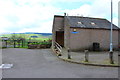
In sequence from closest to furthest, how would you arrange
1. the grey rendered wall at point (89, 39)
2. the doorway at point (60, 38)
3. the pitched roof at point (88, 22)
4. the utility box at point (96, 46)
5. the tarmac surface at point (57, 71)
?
the tarmac surface at point (57, 71) < the grey rendered wall at point (89, 39) < the utility box at point (96, 46) < the pitched roof at point (88, 22) < the doorway at point (60, 38)

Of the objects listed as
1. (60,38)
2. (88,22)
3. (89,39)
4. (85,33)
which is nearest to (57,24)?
(60,38)

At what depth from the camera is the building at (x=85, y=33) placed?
57.6ft

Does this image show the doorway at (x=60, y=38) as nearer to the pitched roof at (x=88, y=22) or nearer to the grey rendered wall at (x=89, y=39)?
the pitched roof at (x=88, y=22)

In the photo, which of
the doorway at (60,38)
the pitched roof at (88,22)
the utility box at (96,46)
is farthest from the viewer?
the doorway at (60,38)

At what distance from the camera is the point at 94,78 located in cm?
674

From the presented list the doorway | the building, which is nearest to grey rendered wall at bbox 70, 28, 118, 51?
the building

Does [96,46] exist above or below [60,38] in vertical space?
below

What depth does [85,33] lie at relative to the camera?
18.0 meters

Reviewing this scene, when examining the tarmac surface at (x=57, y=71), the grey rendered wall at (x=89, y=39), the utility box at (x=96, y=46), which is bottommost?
the tarmac surface at (x=57, y=71)

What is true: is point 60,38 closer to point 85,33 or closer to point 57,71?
point 85,33

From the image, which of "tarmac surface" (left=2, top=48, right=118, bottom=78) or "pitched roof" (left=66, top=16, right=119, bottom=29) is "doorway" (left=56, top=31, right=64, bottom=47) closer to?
"pitched roof" (left=66, top=16, right=119, bottom=29)

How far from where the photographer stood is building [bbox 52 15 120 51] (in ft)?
57.6

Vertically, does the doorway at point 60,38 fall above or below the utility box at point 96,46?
above

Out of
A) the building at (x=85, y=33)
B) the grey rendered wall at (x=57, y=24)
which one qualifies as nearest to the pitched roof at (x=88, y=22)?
the building at (x=85, y=33)
